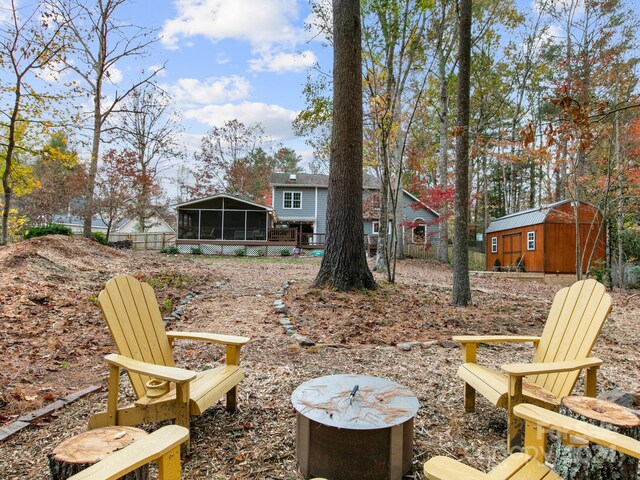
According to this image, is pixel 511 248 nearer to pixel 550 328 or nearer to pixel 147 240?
pixel 550 328

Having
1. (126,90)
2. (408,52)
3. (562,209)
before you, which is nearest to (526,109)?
(562,209)

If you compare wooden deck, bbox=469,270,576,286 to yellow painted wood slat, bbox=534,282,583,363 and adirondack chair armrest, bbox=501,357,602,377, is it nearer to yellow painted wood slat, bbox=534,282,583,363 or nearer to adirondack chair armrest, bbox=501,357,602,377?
yellow painted wood slat, bbox=534,282,583,363

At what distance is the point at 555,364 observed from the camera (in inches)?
82.7

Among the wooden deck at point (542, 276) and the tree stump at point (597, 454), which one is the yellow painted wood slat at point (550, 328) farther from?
the wooden deck at point (542, 276)

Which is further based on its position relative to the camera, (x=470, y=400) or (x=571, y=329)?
(x=470, y=400)

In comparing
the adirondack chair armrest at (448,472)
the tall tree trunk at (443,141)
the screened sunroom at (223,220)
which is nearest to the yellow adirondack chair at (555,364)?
the adirondack chair armrest at (448,472)

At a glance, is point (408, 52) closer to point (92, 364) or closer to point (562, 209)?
point (92, 364)

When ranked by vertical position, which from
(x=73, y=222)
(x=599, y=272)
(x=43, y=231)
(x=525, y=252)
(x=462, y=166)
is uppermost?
(x=73, y=222)

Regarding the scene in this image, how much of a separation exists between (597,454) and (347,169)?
5.38m

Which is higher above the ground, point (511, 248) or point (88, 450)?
point (511, 248)

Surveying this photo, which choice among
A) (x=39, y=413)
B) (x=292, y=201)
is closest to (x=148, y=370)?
(x=39, y=413)

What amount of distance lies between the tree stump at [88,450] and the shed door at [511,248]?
18.5 m

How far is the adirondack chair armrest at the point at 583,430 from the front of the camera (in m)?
1.20

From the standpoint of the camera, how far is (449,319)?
5215 millimetres
